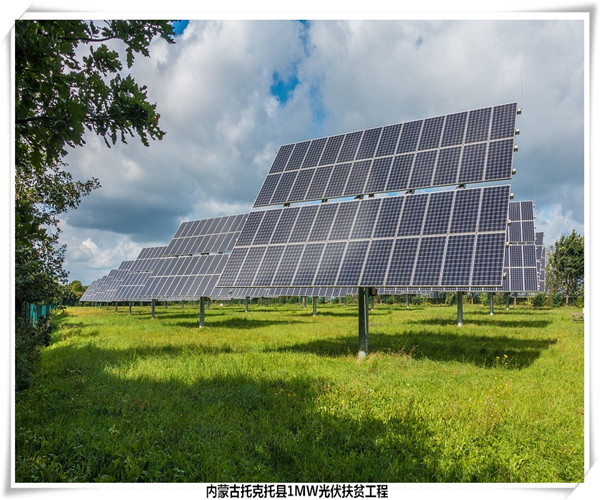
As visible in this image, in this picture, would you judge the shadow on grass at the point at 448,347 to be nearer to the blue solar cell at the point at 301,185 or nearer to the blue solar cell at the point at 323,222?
the blue solar cell at the point at 323,222

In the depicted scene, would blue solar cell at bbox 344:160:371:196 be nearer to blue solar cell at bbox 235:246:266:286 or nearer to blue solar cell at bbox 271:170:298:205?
blue solar cell at bbox 271:170:298:205

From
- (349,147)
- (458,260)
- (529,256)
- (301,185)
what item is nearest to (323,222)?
(301,185)

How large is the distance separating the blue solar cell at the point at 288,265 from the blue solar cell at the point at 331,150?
420cm

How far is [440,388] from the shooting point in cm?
930

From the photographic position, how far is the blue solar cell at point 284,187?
601 inches

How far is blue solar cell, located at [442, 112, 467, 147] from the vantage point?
13.3 metres

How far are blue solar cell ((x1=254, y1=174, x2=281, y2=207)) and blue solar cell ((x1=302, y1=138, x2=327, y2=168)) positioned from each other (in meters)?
1.26

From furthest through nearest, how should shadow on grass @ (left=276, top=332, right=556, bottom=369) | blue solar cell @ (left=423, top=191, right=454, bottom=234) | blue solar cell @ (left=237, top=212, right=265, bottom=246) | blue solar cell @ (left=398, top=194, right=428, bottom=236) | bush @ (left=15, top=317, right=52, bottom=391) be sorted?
blue solar cell @ (left=237, top=212, right=265, bottom=246), shadow on grass @ (left=276, top=332, right=556, bottom=369), blue solar cell @ (left=398, top=194, right=428, bottom=236), blue solar cell @ (left=423, top=191, right=454, bottom=234), bush @ (left=15, top=317, right=52, bottom=391)

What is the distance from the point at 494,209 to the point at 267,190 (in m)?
8.25

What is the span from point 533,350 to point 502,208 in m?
6.38

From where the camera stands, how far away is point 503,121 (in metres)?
12.8

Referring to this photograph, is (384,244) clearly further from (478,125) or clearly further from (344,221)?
(478,125)

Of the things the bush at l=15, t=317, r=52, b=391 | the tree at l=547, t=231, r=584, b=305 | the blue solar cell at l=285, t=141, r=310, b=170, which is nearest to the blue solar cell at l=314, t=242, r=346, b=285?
the blue solar cell at l=285, t=141, r=310, b=170
